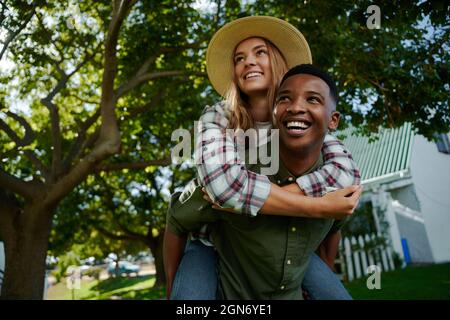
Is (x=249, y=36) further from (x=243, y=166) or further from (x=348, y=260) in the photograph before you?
(x=348, y=260)

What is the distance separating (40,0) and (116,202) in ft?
44.1

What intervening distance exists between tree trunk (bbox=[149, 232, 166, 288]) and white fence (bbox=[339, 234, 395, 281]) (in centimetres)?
1147

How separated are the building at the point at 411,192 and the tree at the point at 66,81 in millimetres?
8001

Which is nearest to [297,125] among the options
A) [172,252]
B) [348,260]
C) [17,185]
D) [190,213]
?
[190,213]

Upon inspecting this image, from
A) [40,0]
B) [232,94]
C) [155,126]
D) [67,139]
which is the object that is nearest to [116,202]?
[67,139]

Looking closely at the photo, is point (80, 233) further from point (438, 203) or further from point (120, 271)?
point (120, 271)

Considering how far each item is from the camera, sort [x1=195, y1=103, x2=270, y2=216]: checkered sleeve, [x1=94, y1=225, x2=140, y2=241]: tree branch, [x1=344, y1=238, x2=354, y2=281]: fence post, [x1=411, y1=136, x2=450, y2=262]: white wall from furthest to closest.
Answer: [x1=94, y1=225, x2=140, y2=241]: tree branch < [x1=411, y1=136, x2=450, y2=262]: white wall < [x1=344, y1=238, x2=354, y2=281]: fence post < [x1=195, y1=103, x2=270, y2=216]: checkered sleeve

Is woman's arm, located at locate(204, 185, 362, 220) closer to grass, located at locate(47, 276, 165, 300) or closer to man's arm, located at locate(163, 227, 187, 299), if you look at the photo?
man's arm, located at locate(163, 227, 187, 299)

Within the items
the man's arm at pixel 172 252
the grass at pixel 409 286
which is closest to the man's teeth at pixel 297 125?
the man's arm at pixel 172 252

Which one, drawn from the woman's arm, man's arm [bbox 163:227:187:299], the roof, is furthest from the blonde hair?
the roof

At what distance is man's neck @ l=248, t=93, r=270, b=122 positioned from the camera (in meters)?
2.26

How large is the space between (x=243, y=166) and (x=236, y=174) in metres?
0.10

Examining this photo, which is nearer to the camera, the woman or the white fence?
the woman

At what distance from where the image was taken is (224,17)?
26.7 ft
